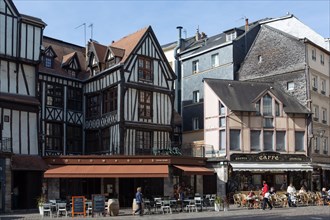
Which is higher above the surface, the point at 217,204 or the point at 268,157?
the point at 268,157

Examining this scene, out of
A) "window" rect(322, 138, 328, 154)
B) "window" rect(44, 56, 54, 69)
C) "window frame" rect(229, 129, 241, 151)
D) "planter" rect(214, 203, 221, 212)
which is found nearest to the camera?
"planter" rect(214, 203, 221, 212)

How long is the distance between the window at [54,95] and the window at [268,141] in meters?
13.3

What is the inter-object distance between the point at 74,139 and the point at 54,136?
1676mm

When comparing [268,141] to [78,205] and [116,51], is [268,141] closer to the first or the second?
[116,51]

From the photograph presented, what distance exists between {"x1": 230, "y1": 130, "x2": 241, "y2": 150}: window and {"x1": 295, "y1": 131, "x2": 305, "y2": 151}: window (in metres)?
4.08

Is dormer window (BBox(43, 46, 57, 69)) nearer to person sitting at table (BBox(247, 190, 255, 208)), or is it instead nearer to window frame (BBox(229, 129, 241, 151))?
window frame (BBox(229, 129, 241, 151))

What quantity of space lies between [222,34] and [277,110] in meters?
9.94

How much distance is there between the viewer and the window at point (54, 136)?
31641mm

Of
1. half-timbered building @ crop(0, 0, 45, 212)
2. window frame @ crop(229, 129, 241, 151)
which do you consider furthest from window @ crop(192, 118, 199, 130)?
half-timbered building @ crop(0, 0, 45, 212)

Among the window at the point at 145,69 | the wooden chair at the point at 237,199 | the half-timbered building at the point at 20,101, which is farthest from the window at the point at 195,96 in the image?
the half-timbered building at the point at 20,101

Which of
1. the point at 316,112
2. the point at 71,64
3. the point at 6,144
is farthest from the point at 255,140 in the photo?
the point at 6,144

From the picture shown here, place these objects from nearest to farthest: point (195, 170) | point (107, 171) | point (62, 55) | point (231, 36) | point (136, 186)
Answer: point (107, 171), point (195, 170), point (136, 186), point (62, 55), point (231, 36)

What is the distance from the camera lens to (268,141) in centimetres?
3325

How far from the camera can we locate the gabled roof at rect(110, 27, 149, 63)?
3168 cm
